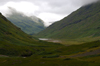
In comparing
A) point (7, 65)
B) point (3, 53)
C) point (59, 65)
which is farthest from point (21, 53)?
point (59, 65)

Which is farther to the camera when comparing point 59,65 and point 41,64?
point 41,64

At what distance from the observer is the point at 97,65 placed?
154 feet

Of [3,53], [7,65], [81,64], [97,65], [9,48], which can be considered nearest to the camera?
[97,65]

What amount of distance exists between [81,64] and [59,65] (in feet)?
32.1

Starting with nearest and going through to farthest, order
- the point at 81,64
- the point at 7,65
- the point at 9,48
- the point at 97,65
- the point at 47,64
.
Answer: the point at 97,65 < the point at 81,64 < the point at 47,64 < the point at 7,65 < the point at 9,48

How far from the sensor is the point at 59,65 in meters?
54.7

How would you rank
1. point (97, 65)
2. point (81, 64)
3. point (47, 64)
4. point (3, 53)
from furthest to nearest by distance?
point (3, 53), point (47, 64), point (81, 64), point (97, 65)

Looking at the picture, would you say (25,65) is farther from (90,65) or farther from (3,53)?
(3,53)

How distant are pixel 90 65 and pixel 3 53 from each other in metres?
92.2

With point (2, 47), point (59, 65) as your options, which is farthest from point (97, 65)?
point (2, 47)

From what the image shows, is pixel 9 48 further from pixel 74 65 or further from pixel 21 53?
pixel 74 65

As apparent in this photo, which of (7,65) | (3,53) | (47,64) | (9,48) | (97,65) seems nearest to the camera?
(97,65)

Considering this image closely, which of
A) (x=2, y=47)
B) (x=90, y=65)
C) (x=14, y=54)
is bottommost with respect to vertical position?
(x=90, y=65)

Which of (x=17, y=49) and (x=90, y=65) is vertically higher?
(x=17, y=49)
